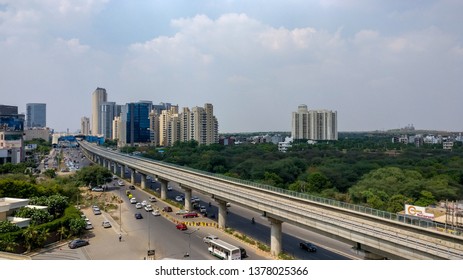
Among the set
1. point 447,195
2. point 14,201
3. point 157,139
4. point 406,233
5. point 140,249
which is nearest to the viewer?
point 406,233

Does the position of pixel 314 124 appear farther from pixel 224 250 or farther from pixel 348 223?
pixel 348 223

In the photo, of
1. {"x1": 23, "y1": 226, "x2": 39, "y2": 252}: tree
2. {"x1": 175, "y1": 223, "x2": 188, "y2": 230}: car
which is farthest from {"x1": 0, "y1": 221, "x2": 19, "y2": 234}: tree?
{"x1": 175, "y1": 223, "x2": 188, "y2": 230}: car

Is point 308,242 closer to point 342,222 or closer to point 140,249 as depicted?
point 342,222

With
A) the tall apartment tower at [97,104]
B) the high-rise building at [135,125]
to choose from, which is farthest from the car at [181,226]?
the tall apartment tower at [97,104]

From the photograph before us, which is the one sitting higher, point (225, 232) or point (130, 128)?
point (130, 128)

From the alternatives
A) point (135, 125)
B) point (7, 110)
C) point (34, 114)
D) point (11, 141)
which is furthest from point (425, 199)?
point (34, 114)

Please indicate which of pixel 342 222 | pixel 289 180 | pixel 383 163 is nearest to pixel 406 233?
pixel 342 222

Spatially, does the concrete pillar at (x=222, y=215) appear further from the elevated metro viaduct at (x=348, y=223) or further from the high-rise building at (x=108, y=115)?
the high-rise building at (x=108, y=115)
